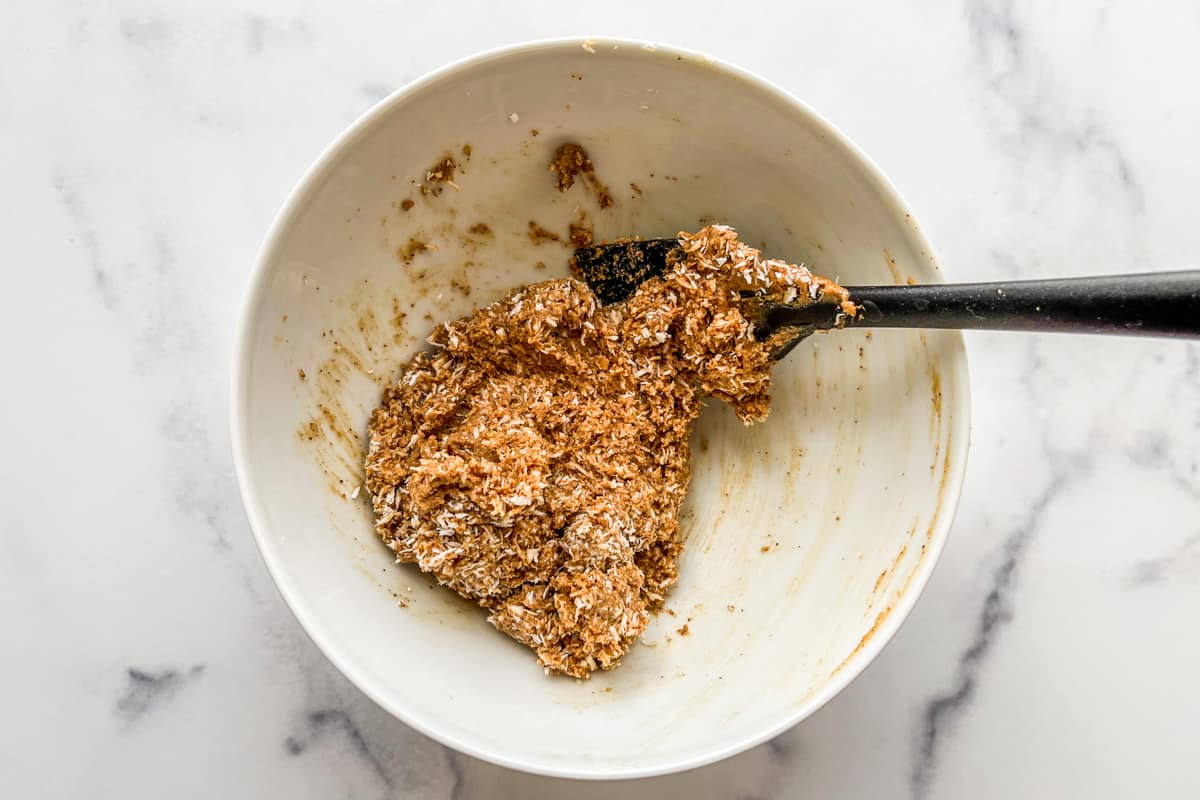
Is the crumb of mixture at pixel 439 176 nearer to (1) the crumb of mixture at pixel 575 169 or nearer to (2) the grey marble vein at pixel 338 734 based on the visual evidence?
(1) the crumb of mixture at pixel 575 169

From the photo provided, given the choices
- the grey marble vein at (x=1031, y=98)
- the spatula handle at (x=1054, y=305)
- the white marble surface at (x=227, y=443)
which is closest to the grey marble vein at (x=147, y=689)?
the white marble surface at (x=227, y=443)

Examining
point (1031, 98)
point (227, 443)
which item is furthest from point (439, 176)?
point (1031, 98)

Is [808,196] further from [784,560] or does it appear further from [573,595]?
[573,595]

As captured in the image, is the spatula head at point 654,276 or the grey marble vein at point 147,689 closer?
the spatula head at point 654,276

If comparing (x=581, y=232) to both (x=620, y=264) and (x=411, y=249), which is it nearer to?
(x=620, y=264)

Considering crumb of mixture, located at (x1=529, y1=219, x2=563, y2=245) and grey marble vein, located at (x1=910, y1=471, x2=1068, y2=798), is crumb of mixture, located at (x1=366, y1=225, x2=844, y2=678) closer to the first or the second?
crumb of mixture, located at (x1=529, y1=219, x2=563, y2=245)

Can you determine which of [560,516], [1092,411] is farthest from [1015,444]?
[560,516]
